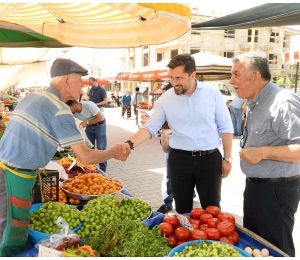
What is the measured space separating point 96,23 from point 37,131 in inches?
76.4

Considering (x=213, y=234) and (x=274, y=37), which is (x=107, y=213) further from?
(x=274, y=37)

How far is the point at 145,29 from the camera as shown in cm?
364

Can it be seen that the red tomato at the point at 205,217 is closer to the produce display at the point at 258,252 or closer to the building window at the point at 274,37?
the produce display at the point at 258,252

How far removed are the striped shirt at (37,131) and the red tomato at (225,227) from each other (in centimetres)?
136

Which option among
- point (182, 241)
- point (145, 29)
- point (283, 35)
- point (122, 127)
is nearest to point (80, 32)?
point (145, 29)

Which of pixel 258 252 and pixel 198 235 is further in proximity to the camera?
pixel 198 235

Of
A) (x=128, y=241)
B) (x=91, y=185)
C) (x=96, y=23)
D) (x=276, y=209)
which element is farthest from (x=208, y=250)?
(x=96, y=23)

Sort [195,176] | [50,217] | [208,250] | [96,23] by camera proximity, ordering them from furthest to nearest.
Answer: [96,23]
[195,176]
[50,217]
[208,250]

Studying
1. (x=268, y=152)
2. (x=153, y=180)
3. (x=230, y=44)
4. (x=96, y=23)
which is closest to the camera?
(x=268, y=152)

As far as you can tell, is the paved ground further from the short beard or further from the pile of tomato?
the short beard

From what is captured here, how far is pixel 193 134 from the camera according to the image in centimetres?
369

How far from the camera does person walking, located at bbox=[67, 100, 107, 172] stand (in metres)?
6.35

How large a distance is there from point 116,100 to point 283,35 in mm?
24286

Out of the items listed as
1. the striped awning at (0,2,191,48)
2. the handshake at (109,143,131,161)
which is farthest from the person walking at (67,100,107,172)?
the handshake at (109,143,131,161)
